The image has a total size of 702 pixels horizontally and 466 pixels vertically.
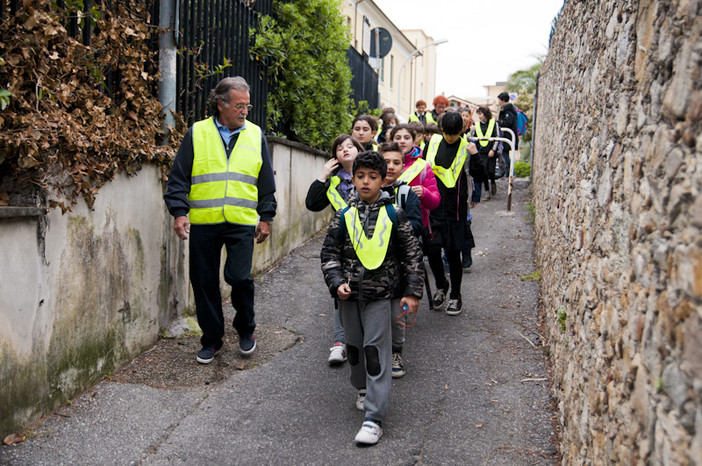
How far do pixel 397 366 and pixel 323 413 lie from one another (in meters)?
0.82

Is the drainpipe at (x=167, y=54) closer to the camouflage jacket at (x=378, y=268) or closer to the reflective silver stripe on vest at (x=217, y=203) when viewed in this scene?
the reflective silver stripe on vest at (x=217, y=203)

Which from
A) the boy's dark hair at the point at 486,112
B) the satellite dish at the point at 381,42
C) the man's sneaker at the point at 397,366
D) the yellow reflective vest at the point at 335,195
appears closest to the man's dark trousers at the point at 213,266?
the yellow reflective vest at the point at 335,195

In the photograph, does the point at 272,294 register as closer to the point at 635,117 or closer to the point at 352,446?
the point at 352,446

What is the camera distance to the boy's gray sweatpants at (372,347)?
3.81 m

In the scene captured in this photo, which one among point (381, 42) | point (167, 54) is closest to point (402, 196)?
point (167, 54)

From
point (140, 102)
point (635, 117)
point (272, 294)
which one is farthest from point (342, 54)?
point (635, 117)

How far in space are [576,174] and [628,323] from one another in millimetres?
2125

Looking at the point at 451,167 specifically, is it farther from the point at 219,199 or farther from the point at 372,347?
the point at 372,347

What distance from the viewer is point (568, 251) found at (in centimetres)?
428

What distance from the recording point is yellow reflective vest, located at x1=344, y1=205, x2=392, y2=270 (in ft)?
12.9

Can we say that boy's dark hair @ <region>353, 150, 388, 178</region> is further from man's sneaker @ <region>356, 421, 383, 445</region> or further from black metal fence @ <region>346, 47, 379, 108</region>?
black metal fence @ <region>346, 47, 379, 108</region>

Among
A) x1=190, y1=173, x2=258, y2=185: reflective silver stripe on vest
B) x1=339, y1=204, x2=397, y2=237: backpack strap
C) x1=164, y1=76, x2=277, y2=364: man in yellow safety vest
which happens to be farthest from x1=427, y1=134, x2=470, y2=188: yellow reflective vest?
x1=339, y1=204, x2=397, y2=237: backpack strap

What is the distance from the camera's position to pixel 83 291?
13.7 ft

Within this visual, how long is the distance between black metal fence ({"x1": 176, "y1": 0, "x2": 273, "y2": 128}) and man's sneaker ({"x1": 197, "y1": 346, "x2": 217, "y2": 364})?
210 cm
